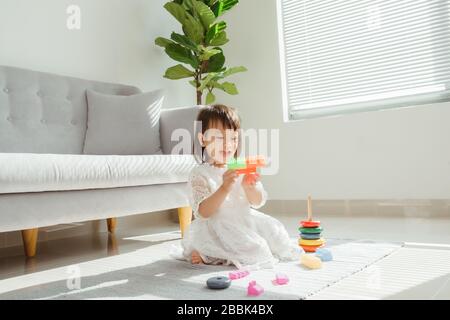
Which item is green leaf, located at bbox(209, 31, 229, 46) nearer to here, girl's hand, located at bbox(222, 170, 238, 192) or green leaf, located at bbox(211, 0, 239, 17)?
green leaf, located at bbox(211, 0, 239, 17)

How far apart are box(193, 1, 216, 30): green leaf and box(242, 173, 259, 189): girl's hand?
64.9 inches

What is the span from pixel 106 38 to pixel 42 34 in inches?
18.6

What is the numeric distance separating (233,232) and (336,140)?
1.63 metres

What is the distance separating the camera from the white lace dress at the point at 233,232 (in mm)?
1366

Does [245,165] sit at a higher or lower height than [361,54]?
lower

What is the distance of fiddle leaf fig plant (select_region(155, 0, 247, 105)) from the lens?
273 centimetres

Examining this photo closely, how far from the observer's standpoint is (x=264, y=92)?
3.17 metres

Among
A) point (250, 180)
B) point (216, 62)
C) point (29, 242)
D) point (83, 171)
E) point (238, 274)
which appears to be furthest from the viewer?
point (216, 62)

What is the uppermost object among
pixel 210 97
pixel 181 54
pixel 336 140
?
pixel 181 54

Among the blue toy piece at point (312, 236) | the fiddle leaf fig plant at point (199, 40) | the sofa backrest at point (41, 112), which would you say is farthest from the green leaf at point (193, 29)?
the blue toy piece at point (312, 236)

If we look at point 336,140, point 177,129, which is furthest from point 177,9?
point 336,140

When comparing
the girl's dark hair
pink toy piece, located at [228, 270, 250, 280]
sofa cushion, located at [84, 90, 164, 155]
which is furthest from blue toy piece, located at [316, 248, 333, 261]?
sofa cushion, located at [84, 90, 164, 155]

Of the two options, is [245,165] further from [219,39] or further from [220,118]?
[219,39]
